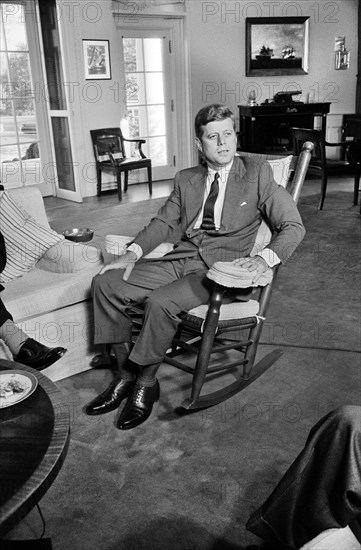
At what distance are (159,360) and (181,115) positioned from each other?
19.9 ft

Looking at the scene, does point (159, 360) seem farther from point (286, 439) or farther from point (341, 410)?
point (341, 410)

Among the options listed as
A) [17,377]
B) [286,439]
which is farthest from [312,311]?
[17,377]

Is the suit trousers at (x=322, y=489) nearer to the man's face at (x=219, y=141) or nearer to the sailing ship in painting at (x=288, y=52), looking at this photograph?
the man's face at (x=219, y=141)

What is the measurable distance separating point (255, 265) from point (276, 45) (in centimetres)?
663

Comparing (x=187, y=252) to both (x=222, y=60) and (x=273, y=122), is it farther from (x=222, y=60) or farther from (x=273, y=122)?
(x=222, y=60)

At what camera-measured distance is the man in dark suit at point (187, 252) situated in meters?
2.27

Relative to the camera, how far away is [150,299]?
2.25 meters

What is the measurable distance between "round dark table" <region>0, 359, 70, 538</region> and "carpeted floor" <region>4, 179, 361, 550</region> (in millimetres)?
493

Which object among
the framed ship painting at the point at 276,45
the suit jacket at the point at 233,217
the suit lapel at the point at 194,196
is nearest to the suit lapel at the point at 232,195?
the suit jacket at the point at 233,217

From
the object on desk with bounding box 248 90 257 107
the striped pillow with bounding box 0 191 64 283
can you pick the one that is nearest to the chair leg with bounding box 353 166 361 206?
the object on desk with bounding box 248 90 257 107

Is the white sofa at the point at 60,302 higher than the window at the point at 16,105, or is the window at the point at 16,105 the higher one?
the window at the point at 16,105

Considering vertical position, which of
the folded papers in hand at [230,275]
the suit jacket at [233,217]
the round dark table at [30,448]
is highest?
the suit jacket at [233,217]

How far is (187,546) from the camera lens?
1637 millimetres

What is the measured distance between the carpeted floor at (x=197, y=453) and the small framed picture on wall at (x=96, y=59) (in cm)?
463
